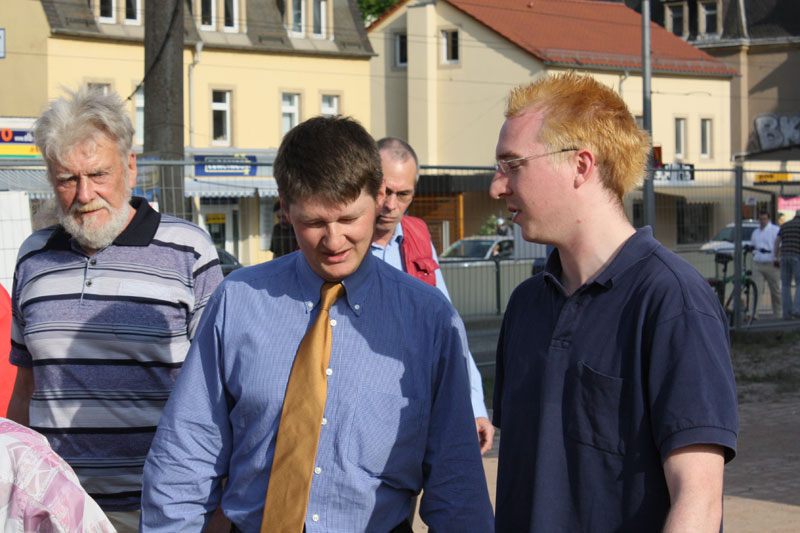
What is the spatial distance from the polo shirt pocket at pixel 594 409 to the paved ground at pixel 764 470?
418cm

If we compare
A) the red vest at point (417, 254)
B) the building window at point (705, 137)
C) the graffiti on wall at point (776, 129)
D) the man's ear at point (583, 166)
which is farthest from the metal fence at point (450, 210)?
the graffiti on wall at point (776, 129)

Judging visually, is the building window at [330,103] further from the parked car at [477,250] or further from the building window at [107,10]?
the parked car at [477,250]

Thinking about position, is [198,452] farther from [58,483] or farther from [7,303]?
[7,303]

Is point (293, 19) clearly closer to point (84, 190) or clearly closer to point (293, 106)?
point (293, 106)

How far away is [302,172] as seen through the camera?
8.46 feet

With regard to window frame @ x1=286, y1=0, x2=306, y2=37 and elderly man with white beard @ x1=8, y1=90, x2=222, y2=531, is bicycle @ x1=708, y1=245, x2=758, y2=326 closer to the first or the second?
elderly man with white beard @ x1=8, y1=90, x2=222, y2=531

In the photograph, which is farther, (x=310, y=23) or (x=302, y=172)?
(x=310, y=23)

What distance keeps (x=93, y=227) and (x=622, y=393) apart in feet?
6.46

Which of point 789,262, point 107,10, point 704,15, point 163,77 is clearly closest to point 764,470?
point 163,77

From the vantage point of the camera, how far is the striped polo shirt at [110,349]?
3490 millimetres

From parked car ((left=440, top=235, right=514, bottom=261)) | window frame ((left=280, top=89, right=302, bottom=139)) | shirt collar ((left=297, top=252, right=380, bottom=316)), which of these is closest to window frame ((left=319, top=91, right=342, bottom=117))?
window frame ((left=280, top=89, right=302, bottom=139))

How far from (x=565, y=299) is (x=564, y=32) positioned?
1642 inches

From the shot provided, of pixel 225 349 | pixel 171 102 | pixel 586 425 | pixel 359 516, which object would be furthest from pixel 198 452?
pixel 171 102

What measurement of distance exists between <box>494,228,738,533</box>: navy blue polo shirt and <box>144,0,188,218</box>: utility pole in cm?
897
